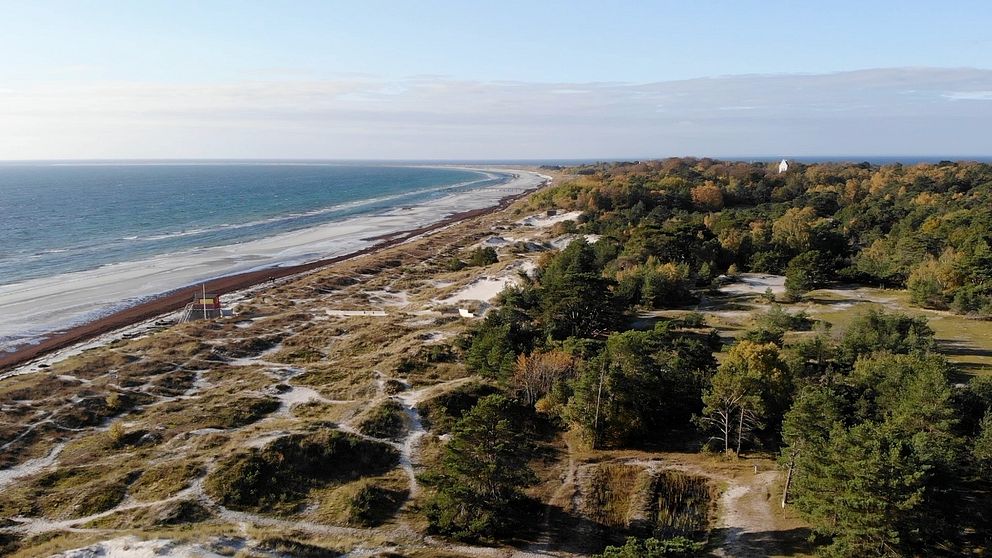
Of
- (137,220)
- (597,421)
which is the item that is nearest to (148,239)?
(137,220)

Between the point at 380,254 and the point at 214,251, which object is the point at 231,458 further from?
the point at 214,251

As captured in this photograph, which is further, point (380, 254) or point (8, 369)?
point (380, 254)

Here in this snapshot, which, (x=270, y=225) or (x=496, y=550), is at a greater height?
(x=270, y=225)

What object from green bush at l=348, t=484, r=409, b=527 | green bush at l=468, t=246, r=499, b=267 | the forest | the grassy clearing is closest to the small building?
the forest

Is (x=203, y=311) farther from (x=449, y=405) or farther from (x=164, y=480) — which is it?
(x=449, y=405)

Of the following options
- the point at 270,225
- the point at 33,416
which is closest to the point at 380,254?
the point at 270,225

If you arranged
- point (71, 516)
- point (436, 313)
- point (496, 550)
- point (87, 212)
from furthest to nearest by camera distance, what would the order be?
point (87, 212) → point (436, 313) → point (71, 516) → point (496, 550)

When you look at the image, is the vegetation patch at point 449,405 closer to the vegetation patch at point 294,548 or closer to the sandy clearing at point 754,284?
the vegetation patch at point 294,548

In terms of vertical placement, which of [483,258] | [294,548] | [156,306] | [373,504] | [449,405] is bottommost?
[373,504]
